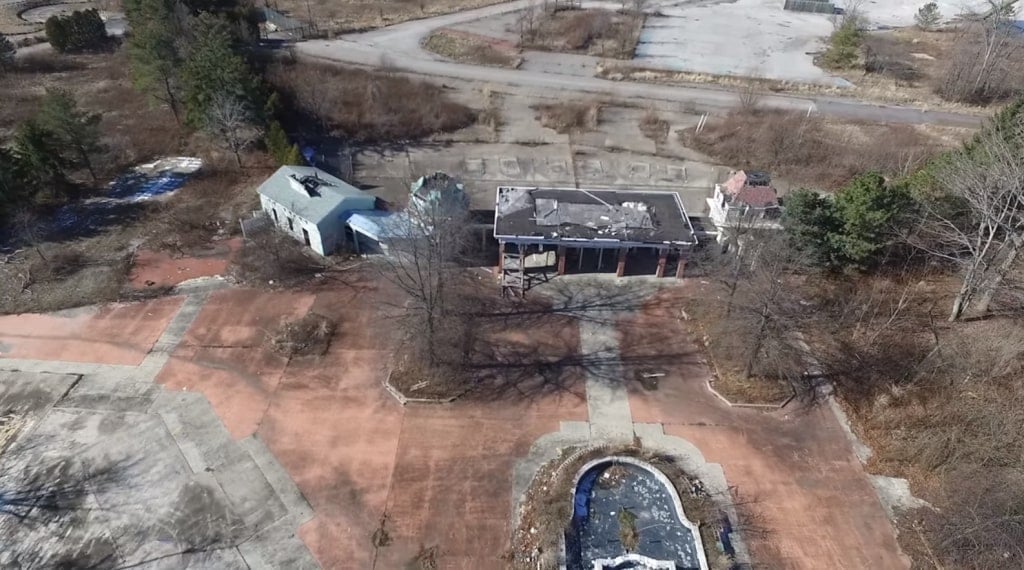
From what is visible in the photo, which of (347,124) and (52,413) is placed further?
(347,124)

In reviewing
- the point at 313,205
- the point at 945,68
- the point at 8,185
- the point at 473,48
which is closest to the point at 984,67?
the point at 945,68

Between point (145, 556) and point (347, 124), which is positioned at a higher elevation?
point (347, 124)

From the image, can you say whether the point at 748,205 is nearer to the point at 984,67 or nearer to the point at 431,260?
the point at 431,260

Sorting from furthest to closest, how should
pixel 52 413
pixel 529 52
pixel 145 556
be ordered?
pixel 529 52, pixel 52 413, pixel 145 556

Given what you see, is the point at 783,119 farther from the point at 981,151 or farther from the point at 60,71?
the point at 60,71

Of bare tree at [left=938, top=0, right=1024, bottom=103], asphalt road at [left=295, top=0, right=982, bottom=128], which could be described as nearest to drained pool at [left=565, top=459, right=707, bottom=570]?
asphalt road at [left=295, top=0, right=982, bottom=128]

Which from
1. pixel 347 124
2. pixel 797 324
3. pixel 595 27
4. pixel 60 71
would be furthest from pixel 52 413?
pixel 595 27

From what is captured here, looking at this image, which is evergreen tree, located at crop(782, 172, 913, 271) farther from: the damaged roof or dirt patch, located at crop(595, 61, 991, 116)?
dirt patch, located at crop(595, 61, 991, 116)

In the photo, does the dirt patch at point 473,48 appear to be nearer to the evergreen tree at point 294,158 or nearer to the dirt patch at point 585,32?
the dirt patch at point 585,32
